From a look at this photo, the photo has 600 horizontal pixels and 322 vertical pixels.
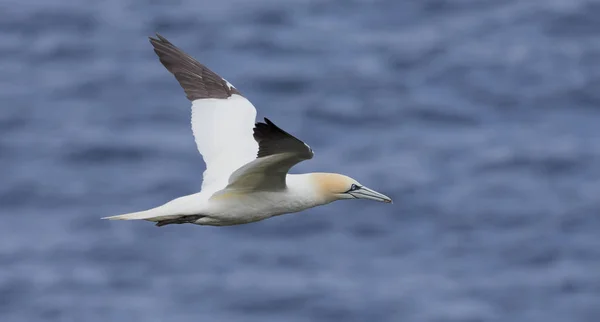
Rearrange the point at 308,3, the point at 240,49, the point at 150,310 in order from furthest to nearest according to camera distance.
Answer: the point at 308,3 → the point at 240,49 → the point at 150,310

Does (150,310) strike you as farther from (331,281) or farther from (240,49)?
(240,49)

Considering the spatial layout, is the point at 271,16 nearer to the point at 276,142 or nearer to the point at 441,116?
the point at 441,116

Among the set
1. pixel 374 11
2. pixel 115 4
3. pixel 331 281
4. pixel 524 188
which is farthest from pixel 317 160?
pixel 115 4

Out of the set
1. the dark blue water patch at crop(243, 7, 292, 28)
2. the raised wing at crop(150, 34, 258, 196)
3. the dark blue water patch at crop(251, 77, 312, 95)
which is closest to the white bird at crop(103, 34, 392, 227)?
the raised wing at crop(150, 34, 258, 196)

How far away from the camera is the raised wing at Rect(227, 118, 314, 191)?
11.6 m

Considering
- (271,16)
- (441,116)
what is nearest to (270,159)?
(441,116)

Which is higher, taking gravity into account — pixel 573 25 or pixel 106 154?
pixel 573 25

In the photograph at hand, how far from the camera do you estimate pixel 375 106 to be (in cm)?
3108

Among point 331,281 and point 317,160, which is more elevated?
point 317,160

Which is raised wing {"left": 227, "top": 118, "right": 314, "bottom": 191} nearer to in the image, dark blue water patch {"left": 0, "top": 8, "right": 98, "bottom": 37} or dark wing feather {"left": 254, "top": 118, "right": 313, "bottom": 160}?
dark wing feather {"left": 254, "top": 118, "right": 313, "bottom": 160}

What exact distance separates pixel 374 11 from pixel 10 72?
7925mm

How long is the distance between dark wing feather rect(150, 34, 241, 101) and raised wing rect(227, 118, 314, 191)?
233 cm

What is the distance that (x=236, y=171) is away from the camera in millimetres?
12469

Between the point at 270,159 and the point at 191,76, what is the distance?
10.5ft
